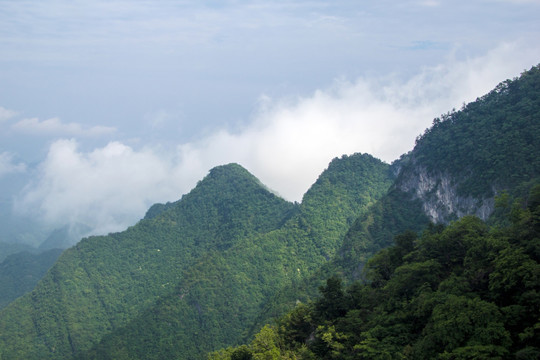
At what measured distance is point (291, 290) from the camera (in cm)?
5456

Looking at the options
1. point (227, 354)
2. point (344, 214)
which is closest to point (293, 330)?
point (227, 354)

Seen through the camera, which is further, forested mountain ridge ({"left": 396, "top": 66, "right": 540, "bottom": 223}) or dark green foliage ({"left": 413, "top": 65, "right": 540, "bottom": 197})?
forested mountain ridge ({"left": 396, "top": 66, "right": 540, "bottom": 223})

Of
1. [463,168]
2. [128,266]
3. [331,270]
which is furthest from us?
[128,266]

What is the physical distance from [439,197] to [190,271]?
3082 centimetres

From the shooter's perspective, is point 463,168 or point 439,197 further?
point 439,197

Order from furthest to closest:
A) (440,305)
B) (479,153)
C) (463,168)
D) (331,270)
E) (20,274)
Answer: (20,274)
(331,270)
(463,168)
(479,153)
(440,305)

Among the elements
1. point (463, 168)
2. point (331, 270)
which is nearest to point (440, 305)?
point (463, 168)

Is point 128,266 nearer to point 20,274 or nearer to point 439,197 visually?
point 20,274

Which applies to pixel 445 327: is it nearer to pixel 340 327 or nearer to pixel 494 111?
pixel 340 327

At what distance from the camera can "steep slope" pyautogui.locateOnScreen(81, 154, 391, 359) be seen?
56.4m

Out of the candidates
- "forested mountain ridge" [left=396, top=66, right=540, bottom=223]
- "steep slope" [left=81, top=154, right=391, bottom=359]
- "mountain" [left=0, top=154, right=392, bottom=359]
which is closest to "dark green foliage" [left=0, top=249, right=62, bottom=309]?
"mountain" [left=0, top=154, right=392, bottom=359]

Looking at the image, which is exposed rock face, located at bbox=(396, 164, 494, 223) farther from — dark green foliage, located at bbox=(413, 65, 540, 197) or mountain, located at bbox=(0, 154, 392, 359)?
mountain, located at bbox=(0, 154, 392, 359)

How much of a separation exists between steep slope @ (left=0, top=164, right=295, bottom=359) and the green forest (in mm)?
224

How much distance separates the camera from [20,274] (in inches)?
4309
